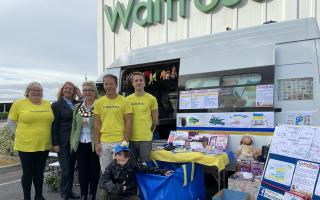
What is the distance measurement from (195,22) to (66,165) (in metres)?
6.20

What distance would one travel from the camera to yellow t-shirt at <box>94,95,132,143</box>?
14.1ft

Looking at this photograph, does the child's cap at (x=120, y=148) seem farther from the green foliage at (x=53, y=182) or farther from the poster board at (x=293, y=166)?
the green foliage at (x=53, y=182)

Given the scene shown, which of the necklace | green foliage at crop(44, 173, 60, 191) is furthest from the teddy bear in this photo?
green foliage at crop(44, 173, 60, 191)

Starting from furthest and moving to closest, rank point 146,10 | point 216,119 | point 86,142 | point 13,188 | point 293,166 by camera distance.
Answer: point 146,10 < point 13,188 < point 216,119 < point 86,142 < point 293,166

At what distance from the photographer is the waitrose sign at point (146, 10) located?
9.31m

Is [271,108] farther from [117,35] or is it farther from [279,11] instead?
[117,35]

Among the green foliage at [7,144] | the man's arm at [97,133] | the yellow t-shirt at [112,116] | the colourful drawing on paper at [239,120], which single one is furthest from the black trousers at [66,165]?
the green foliage at [7,144]

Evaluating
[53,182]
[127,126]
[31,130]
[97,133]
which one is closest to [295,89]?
[127,126]

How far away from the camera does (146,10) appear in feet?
35.9

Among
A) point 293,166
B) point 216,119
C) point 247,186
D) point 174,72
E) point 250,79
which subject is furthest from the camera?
point 174,72

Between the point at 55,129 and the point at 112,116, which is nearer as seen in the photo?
the point at 112,116

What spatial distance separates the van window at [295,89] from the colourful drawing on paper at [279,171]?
1130mm

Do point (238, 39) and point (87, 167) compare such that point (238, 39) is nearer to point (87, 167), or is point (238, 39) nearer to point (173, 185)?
point (173, 185)

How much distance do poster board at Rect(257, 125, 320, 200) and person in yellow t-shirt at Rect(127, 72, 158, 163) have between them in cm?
156
